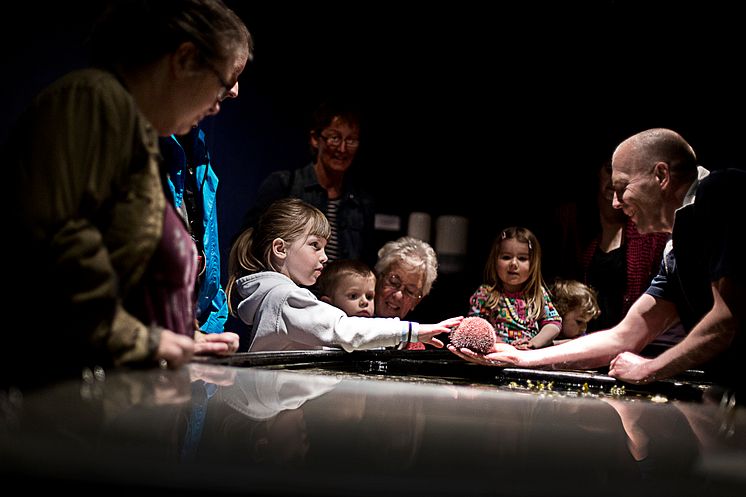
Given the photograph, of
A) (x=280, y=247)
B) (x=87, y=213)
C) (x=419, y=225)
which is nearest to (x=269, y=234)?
(x=280, y=247)

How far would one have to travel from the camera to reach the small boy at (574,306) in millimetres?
3941

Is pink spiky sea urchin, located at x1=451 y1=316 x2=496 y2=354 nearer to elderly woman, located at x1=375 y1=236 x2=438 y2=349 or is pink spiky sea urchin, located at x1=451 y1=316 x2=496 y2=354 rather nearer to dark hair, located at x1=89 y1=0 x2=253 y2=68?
elderly woman, located at x1=375 y1=236 x2=438 y2=349

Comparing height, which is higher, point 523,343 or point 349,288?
point 349,288

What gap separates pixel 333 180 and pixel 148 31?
9.21 feet

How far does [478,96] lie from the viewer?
197 inches

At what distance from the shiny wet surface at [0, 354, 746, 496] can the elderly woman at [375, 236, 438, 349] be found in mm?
2249

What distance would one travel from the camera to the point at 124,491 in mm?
764

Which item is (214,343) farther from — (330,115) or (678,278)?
(330,115)

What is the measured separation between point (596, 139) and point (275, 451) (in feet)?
14.1

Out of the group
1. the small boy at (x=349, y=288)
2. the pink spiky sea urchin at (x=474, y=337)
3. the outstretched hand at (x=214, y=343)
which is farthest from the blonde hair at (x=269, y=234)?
the outstretched hand at (x=214, y=343)

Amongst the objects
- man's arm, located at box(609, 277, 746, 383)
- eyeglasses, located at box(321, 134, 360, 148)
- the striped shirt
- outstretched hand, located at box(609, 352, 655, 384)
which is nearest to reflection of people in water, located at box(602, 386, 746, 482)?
man's arm, located at box(609, 277, 746, 383)

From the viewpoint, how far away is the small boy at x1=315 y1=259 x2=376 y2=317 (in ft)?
11.4

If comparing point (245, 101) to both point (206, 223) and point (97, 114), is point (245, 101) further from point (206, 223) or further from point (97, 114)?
point (97, 114)

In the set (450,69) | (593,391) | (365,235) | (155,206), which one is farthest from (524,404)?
(450,69)
